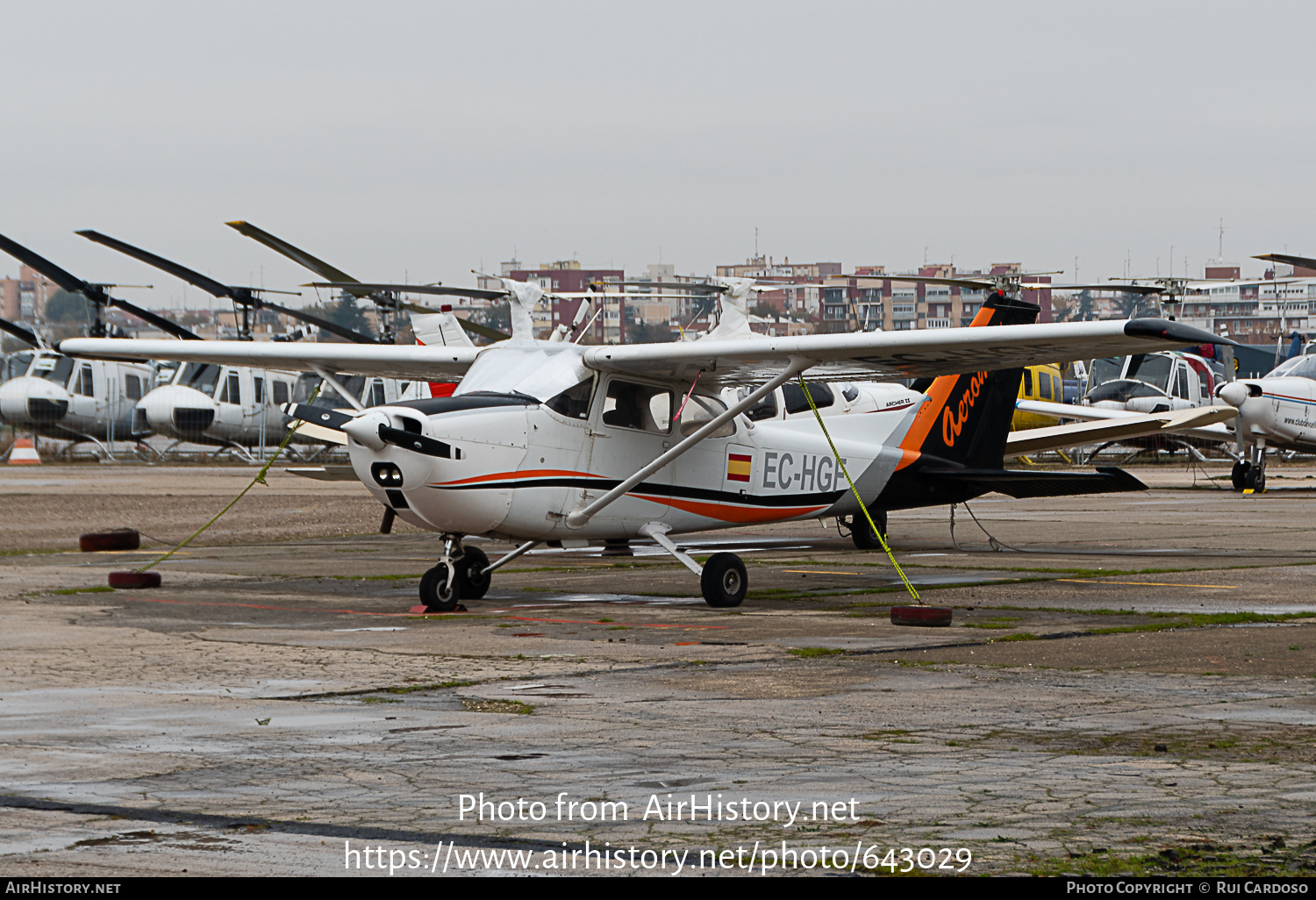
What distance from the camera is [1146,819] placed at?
4.55 metres

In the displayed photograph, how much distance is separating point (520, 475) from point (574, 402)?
0.98 m

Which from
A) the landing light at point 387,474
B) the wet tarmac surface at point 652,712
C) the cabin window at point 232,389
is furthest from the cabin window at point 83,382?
the landing light at point 387,474

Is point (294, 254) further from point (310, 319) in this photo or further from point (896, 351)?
point (896, 351)

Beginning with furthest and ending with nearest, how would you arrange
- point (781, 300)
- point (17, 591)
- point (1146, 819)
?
point (781, 300) < point (17, 591) < point (1146, 819)

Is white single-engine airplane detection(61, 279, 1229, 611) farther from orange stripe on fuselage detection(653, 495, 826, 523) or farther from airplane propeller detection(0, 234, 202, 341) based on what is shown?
airplane propeller detection(0, 234, 202, 341)

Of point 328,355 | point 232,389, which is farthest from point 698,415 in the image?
point 232,389

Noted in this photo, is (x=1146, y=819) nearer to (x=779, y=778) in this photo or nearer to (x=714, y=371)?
(x=779, y=778)

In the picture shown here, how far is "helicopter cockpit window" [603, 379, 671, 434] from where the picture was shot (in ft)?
43.0

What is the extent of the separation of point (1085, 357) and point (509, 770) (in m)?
8.04

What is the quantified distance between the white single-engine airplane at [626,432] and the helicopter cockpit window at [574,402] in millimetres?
15

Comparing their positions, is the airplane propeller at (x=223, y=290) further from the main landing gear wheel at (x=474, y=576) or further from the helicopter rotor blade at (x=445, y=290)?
the main landing gear wheel at (x=474, y=576)

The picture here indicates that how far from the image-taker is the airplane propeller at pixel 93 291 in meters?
33.8
